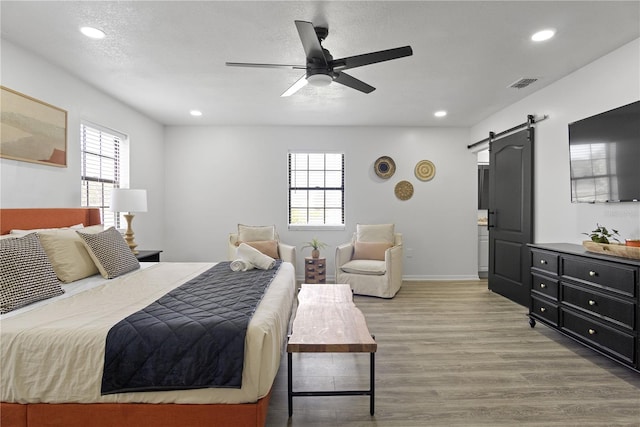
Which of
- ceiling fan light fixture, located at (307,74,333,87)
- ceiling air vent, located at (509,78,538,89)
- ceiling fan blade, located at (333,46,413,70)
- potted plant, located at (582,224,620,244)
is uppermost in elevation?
ceiling air vent, located at (509,78,538,89)

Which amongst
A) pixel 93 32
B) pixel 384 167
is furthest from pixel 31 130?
pixel 384 167

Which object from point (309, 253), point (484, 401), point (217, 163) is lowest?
point (484, 401)

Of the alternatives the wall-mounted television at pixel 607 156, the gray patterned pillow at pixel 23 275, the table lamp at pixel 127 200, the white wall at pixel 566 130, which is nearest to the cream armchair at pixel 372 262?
the white wall at pixel 566 130

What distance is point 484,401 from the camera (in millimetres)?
2195

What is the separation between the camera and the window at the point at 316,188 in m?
6.02

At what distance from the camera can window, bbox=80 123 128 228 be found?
3.89 m

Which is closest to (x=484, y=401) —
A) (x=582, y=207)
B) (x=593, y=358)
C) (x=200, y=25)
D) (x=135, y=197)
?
(x=593, y=358)

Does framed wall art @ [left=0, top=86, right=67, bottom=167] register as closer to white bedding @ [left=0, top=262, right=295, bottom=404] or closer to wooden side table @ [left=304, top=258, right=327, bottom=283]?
white bedding @ [left=0, top=262, right=295, bottom=404]

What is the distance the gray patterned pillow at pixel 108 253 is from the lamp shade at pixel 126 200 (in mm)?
871

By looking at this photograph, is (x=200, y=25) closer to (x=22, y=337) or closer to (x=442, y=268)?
(x=22, y=337)

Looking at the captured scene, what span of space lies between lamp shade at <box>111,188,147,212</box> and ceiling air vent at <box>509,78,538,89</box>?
14.4 ft

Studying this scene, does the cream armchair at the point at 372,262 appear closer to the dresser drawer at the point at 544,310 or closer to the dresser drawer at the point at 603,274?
the dresser drawer at the point at 544,310

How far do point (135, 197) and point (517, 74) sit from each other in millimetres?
4320

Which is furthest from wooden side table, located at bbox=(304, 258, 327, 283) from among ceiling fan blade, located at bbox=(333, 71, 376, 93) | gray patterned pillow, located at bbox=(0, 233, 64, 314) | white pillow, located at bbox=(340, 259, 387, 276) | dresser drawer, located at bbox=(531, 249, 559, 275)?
gray patterned pillow, located at bbox=(0, 233, 64, 314)
